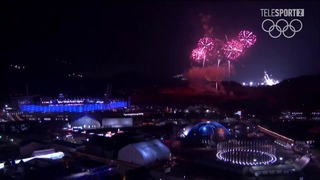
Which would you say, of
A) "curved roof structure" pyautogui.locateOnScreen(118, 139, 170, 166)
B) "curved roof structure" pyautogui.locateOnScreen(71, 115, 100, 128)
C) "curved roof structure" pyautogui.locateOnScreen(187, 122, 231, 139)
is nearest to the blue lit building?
"curved roof structure" pyautogui.locateOnScreen(187, 122, 231, 139)

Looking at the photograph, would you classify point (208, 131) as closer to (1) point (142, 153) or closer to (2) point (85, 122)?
(1) point (142, 153)

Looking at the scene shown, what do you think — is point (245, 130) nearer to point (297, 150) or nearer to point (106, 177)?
point (297, 150)

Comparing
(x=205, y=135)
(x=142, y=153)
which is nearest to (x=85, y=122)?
(x=205, y=135)

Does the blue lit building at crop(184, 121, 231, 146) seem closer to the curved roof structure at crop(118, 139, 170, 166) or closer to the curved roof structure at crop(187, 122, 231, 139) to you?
the curved roof structure at crop(187, 122, 231, 139)

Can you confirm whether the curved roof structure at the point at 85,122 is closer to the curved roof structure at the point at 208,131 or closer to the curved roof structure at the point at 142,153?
the curved roof structure at the point at 208,131

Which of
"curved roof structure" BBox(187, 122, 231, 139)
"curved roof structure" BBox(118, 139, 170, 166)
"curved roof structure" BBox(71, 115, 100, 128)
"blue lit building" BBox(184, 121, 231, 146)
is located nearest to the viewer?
"curved roof structure" BBox(118, 139, 170, 166)

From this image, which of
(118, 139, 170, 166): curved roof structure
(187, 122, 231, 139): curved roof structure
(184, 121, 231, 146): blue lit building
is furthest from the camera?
(187, 122, 231, 139): curved roof structure

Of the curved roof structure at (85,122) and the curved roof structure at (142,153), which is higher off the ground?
the curved roof structure at (85,122)

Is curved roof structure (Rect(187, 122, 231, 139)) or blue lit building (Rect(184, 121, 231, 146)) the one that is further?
curved roof structure (Rect(187, 122, 231, 139))

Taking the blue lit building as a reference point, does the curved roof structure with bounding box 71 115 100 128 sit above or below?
above

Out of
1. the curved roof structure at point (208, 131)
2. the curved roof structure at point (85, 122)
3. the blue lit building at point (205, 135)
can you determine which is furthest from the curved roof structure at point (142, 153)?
the curved roof structure at point (85, 122)

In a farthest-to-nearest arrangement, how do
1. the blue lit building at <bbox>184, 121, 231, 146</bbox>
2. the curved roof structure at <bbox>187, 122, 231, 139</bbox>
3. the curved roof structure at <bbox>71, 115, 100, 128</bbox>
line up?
the curved roof structure at <bbox>71, 115, 100, 128</bbox>, the curved roof structure at <bbox>187, 122, 231, 139</bbox>, the blue lit building at <bbox>184, 121, 231, 146</bbox>

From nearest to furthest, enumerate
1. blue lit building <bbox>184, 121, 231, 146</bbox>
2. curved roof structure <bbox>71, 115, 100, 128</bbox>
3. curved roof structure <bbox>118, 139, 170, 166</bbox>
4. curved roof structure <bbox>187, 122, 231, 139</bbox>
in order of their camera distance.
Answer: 1. curved roof structure <bbox>118, 139, 170, 166</bbox>
2. blue lit building <bbox>184, 121, 231, 146</bbox>
3. curved roof structure <bbox>187, 122, 231, 139</bbox>
4. curved roof structure <bbox>71, 115, 100, 128</bbox>
